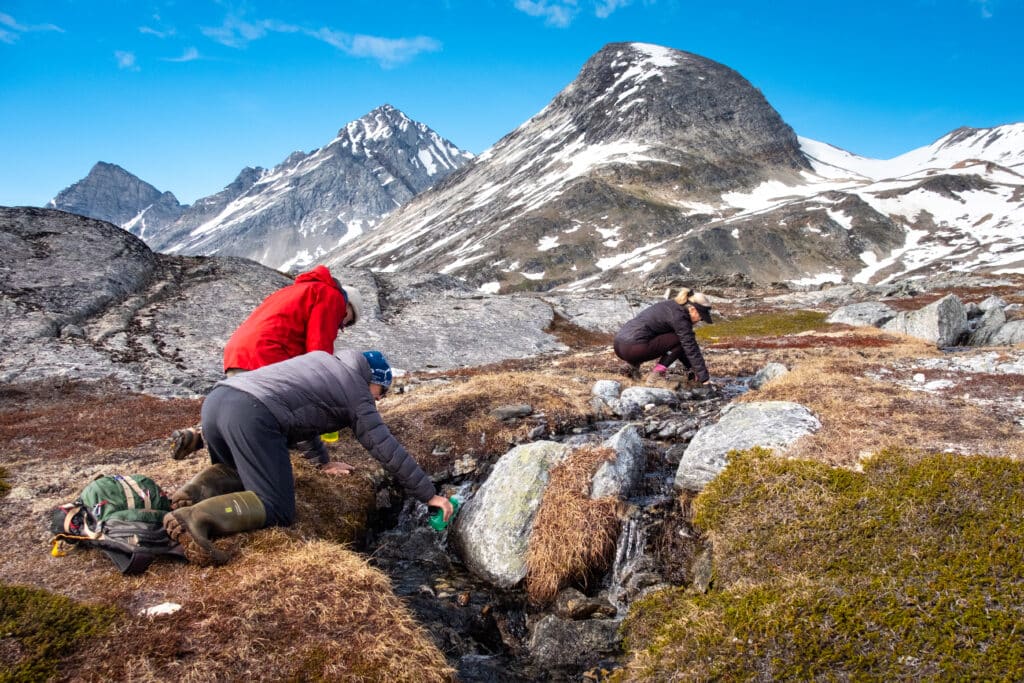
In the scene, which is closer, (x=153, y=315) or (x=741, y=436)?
(x=741, y=436)

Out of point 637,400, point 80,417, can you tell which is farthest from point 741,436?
point 80,417

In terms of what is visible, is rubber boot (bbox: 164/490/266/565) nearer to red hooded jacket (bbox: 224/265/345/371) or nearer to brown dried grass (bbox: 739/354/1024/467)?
red hooded jacket (bbox: 224/265/345/371)

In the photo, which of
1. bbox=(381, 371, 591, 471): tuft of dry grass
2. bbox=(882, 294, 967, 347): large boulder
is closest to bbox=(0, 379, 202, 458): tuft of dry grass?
bbox=(381, 371, 591, 471): tuft of dry grass

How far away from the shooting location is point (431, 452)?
14.0m

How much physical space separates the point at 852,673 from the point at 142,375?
26.9m

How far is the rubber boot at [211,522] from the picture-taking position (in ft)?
24.2

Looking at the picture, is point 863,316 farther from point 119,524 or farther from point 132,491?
point 119,524

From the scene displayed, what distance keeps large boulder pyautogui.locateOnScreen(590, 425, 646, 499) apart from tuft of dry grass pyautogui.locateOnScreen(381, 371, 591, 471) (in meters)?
3.85

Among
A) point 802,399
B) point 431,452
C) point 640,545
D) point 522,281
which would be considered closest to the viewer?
point 640,545

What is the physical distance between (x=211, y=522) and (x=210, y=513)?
0.46ft

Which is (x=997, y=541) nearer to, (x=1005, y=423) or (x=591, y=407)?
(x=1005, y=423)

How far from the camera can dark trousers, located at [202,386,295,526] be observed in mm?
7873

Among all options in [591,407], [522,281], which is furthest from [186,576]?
[522,281]

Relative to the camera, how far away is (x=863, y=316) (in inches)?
1689
